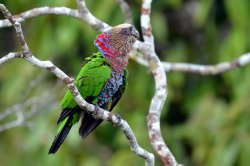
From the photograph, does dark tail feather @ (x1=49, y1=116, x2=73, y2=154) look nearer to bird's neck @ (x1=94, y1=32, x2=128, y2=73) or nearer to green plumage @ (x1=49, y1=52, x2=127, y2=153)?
green plumage @ (x1=49, y1=52, x2=127, y2=153)

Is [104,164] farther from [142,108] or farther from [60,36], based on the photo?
[60,36]

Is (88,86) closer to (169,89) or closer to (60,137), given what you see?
(60,137)

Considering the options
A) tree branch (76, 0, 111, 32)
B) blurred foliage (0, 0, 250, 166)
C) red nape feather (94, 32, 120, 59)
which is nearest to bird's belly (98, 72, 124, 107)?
red nape feather (94, 32, 120, 59)

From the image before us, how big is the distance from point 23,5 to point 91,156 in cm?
169

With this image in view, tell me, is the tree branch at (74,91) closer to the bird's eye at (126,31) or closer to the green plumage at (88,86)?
the green plumage at (88,86)

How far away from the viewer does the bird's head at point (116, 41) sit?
4.52 m

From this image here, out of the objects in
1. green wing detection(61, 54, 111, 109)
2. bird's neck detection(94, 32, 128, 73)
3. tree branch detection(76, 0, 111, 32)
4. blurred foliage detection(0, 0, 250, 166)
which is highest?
bird's neck detection(94, 32, 128, 73)

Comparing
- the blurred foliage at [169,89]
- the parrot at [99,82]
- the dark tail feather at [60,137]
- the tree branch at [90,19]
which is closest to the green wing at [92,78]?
the parrot at [99,82]

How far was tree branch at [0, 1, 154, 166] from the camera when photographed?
3735mm

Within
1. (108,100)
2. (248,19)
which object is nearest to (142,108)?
(248,19)

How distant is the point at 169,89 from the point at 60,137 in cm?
371

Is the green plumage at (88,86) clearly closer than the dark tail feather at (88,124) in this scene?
Yes

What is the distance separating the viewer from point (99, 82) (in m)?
4.42

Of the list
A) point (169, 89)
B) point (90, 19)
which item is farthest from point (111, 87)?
point (169, 89)
